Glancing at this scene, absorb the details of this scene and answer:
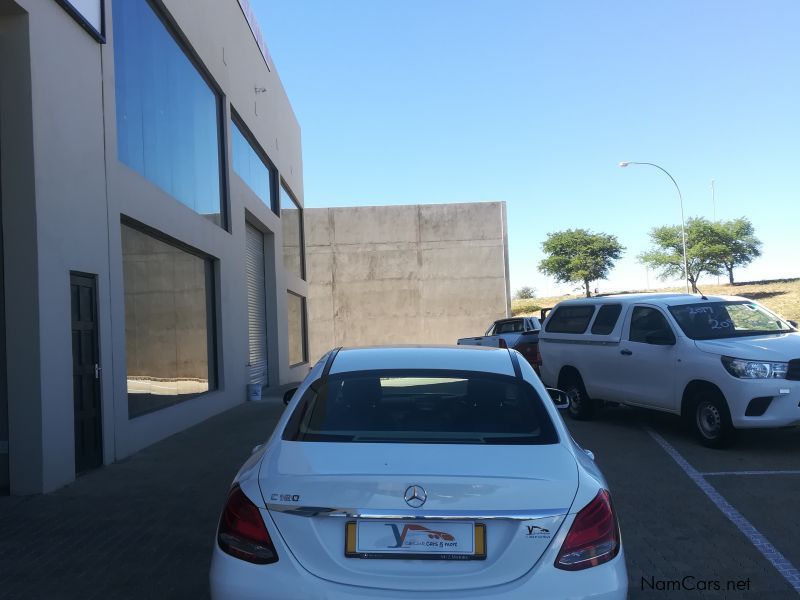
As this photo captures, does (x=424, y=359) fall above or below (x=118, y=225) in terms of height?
below

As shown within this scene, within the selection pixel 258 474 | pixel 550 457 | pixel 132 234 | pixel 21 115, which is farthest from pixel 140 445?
pixel 550 457

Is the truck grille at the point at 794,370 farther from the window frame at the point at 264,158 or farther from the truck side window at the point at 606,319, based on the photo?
the window frame at the point at 264,158

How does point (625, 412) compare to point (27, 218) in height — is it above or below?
below

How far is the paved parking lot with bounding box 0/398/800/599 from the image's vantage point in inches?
176

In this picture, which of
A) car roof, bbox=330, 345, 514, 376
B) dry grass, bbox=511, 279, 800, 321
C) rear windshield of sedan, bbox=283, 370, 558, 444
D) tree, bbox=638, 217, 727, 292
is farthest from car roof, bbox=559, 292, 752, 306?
tree, bbox=638, 217, 727, 292

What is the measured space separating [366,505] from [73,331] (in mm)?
5802

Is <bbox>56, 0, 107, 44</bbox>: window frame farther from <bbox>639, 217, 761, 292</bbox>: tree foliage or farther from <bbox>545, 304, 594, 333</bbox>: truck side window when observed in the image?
<bbox>639, 217, 761, 292</bbox>: tree foliage

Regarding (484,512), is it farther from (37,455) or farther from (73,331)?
(73,331)

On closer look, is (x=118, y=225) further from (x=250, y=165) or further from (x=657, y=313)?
(x=250, y=165)

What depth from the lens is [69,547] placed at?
16.9 ft

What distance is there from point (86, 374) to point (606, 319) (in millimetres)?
6928

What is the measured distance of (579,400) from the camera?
1095 centimetres

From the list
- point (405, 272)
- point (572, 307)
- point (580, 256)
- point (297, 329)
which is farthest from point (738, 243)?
point (572, 307)

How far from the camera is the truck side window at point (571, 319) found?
10945 mm
